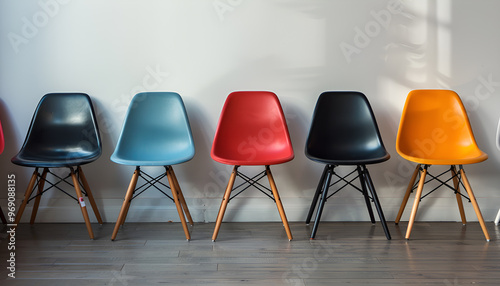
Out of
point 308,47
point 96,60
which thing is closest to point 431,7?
point 308,47

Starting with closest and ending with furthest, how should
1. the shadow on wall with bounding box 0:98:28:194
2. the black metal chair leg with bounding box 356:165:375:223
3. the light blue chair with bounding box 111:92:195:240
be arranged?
the black metal chair leg with bounding box 356:165:375:223 < the light blue chair with bounding box 111:92:195:240 < the shadow on wall with bounding box 0:98:28:194

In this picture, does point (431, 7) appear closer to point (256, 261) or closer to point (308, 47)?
point (308, 47)

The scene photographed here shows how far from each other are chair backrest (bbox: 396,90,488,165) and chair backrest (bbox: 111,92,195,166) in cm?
142

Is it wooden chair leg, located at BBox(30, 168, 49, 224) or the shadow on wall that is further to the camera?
the shadow on wall

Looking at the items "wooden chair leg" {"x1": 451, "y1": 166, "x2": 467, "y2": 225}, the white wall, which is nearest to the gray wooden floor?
"wooden chair leg" {"x1": 451, "y1": 166, "x2": 467, "y2": 225}

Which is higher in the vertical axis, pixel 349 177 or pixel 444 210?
pixel 349 177

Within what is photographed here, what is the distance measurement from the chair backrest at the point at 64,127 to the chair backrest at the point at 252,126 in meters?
0.82

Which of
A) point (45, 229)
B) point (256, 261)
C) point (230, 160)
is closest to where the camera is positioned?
point (256, 261)

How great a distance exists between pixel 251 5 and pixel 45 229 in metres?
1.97

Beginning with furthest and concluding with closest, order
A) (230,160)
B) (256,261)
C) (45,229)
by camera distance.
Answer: (45,229), (230,160), (256,261)

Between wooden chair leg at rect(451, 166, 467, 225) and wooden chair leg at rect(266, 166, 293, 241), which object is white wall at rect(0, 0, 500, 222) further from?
wooden chair leg at rect(266, 166, 293, 241)

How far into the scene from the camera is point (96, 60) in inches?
122

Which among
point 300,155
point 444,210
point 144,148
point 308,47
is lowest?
point 444,210

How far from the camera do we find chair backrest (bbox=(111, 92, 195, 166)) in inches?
117
